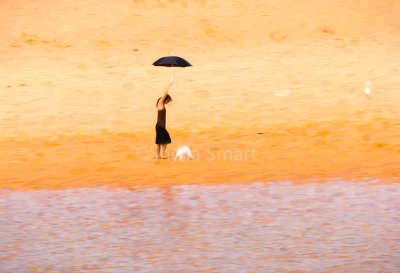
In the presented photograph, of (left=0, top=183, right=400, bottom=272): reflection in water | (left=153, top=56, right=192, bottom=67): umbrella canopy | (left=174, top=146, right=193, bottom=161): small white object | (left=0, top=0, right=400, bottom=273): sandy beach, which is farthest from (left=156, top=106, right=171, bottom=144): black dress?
(left=0, top=183, right=400, bottom=272): reflection in water

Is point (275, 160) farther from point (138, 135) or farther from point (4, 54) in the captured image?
point (4, 54)

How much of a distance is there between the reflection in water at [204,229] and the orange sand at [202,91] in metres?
1.25

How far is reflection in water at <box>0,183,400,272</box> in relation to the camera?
6.58m

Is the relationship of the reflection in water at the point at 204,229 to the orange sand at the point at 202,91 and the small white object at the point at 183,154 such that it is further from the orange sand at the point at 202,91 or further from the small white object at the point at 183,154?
the small white object at the point at 183,154

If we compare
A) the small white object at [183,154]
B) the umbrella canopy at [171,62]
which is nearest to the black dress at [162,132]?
the small white object at [183,154]

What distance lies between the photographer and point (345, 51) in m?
26.9

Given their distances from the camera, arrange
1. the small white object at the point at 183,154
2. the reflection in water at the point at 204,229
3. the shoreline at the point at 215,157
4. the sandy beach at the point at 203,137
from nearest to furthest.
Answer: the reflection in water at the point at 204,229 → the sandy beach at the point at 203,137 → the shoreline at the point at 215,157 → the small white object at the point at 183,154

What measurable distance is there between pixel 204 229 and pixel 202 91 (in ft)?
42.4

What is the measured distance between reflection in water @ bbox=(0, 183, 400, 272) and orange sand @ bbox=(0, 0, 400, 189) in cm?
125

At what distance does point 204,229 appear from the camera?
7773mm

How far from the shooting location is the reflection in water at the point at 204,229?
6.58 m

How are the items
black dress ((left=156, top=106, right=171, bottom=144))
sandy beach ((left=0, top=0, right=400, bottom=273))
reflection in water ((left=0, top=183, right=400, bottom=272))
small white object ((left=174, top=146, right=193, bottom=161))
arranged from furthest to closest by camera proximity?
1. small white object ((left=174, top=146, right=193, bottom=161))
2. black dress ((left=156, top=106, right=171, bottom=144))
3. sandy beach ((left=0, top=0, right=400, bottom=273))
4. reflection in water ((left=0, top=183, right=400, bottom=272))

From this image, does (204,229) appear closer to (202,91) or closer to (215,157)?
(215,157)

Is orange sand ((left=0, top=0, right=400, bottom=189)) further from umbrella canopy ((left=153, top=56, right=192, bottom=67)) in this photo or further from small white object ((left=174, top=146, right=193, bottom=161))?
umbrella canopy ((left=153, top=56, right=192, bottom=67))
